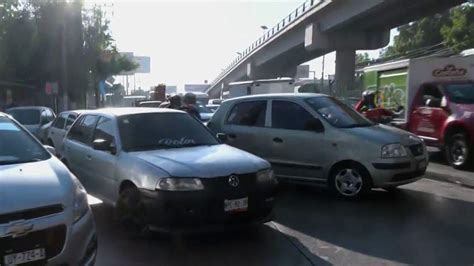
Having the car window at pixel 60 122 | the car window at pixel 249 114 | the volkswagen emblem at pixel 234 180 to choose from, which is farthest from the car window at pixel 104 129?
the car window at pixel 60 122

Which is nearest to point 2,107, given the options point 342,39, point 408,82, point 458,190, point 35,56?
point 35,56

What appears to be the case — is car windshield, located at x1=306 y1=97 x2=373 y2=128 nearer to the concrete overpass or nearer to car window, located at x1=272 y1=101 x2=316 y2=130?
car window, located at x1=272 y1=101 x2=316 y2=130

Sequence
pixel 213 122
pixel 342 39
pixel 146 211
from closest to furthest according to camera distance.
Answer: pixel 146 211, pixel 213 122, pixel 342 39

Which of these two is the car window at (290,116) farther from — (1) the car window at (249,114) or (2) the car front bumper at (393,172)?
(2) the car front bumper at (393,172)

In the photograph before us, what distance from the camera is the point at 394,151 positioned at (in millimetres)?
7695

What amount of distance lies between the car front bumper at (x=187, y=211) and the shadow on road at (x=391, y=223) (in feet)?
4.01

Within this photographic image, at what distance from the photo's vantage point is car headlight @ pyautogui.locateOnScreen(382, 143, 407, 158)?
7.66 m

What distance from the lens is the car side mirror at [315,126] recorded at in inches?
323

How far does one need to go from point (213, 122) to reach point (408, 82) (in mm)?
6259

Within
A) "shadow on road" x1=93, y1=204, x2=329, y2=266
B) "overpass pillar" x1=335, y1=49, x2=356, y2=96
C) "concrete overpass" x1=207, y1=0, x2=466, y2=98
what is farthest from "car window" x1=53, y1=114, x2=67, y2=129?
"overpass pillar" x1=335, y1=49, x2=356, y2=96

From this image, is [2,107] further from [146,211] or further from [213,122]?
[146,211]

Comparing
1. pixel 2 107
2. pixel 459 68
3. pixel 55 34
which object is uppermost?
pixel 55 34

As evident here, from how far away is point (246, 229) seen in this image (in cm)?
636

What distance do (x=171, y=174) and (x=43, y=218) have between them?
180 cm
